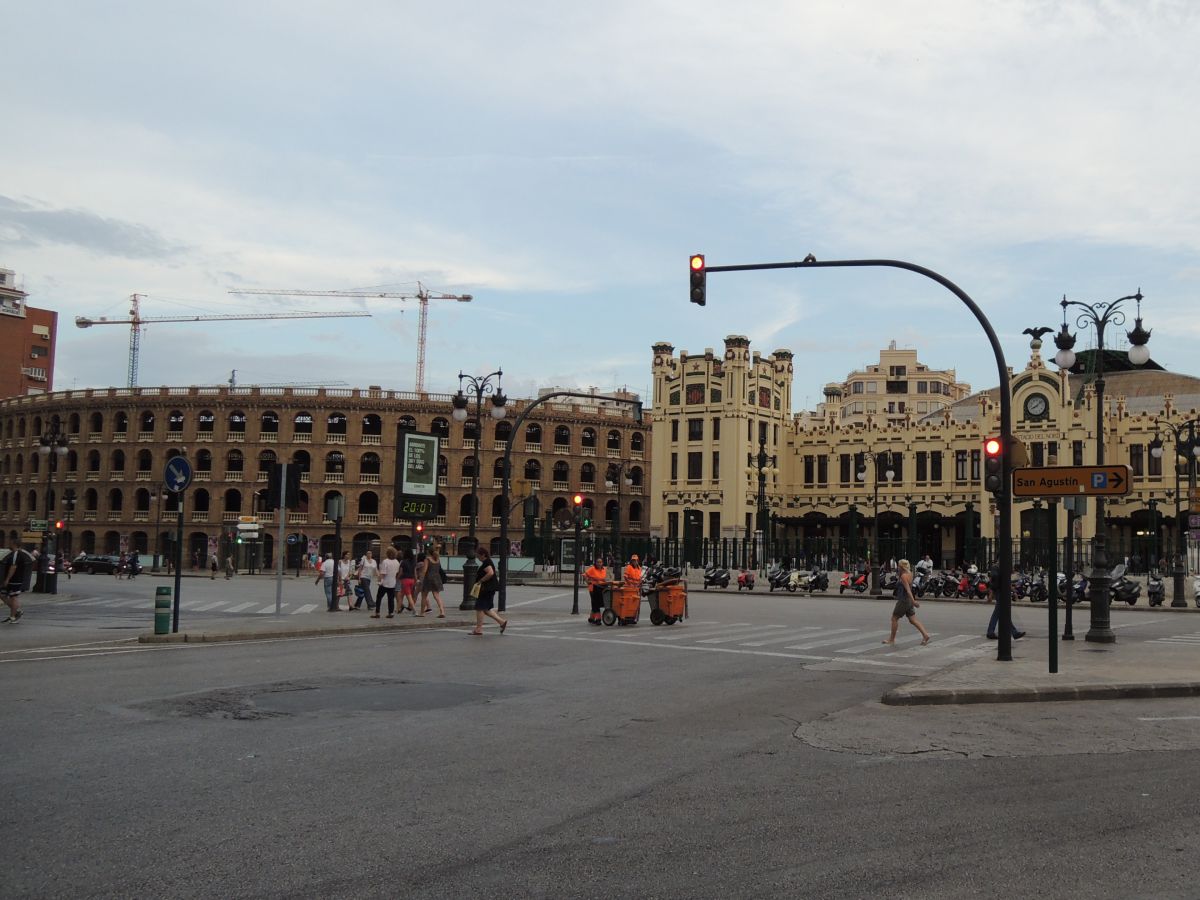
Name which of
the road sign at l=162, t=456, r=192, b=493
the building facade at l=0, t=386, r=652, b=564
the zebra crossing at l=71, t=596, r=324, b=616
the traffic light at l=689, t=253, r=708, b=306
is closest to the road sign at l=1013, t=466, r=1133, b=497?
the traffic light at l=689, t=253, r=708, b=306

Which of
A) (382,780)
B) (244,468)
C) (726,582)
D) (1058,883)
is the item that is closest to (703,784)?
(382,780)

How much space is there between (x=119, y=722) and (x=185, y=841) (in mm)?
4354

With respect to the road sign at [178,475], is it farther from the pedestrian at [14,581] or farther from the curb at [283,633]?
the pedestrian at [14,581]

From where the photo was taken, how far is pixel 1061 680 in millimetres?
13461

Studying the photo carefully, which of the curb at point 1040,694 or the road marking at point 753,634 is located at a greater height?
the curb at point 1040,694

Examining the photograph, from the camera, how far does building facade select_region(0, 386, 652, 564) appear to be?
80812mm

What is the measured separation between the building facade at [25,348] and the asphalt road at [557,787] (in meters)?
103

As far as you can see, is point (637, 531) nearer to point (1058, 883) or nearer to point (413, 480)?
point (413, 480)

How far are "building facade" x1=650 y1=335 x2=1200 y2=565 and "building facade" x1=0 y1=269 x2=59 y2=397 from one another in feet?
210

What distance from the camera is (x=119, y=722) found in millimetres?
10031

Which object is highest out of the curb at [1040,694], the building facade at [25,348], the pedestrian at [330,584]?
the building facade at [25,348]

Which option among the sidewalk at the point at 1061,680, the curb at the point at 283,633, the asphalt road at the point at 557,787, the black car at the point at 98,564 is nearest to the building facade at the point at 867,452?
the black car at the point at 98,564

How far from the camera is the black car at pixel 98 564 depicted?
65562 millimetres

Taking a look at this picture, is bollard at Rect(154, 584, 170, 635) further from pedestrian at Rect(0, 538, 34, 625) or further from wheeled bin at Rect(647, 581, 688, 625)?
wheeled bin at Rect(647, 581, 688, 625)
